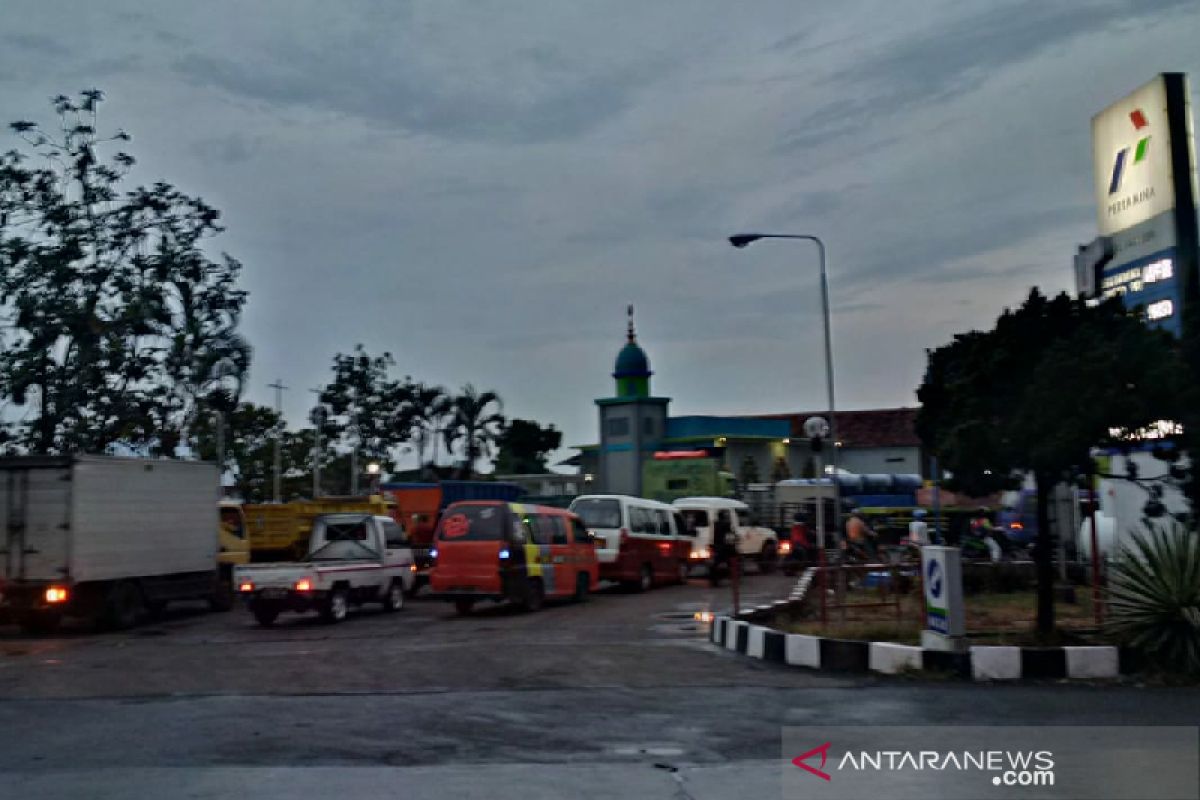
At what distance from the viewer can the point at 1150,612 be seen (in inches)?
425

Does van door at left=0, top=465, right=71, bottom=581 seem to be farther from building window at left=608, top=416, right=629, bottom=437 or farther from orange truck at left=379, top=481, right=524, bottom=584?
building window at left=608, top=416, right=629, bottom=437

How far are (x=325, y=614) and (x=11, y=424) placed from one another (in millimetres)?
10940

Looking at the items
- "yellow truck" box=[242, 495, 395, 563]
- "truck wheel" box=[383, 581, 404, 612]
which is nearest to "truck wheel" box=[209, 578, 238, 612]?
"yellow truck" box=[242, 495, 395, 563]

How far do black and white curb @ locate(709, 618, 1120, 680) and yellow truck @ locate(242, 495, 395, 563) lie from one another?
14952 millimetres

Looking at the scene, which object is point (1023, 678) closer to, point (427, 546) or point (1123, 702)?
point (1123, 702)

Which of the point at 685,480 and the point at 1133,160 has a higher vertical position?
the point at 1133,160

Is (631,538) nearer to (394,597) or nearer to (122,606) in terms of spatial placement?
(394,597)

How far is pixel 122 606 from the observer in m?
18.8

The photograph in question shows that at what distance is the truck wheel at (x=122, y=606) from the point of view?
18.4 metres

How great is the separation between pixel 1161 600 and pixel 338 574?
41.0 ft

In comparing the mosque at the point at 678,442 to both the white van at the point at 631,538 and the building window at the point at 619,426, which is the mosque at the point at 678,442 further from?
the white van at the point at 631,538

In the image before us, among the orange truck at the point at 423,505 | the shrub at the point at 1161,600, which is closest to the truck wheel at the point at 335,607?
the orange truck at the point at 423,505

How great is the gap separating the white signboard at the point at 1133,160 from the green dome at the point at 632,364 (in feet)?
134

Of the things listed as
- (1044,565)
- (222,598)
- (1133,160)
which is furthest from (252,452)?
(1044,565)
